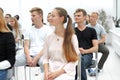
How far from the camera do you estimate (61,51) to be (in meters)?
2.54

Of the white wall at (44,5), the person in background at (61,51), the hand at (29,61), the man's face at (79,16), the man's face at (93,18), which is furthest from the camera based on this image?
the white wall at (44,5)

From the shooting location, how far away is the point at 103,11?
10188mm

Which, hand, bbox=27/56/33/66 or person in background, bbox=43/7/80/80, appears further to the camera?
hand, bbox=27/56/33/66

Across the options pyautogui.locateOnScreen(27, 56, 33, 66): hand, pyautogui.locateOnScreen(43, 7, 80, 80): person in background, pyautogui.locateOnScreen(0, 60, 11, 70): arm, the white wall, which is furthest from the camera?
the white wall

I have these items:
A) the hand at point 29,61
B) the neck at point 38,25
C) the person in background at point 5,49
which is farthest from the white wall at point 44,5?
the person in background at point 5,49

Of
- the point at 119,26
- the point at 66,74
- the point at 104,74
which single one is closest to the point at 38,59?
the point at 66,74

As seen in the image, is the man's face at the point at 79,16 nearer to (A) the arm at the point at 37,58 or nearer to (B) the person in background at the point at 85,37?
(B) the person in background at the point at 85,37

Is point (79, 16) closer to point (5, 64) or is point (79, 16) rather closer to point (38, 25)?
point (38, 25)

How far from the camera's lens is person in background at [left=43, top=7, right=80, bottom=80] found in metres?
2.51

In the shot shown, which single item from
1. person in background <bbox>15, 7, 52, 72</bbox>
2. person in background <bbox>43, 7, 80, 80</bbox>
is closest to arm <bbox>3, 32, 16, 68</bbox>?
person in background <bbox>43, 7, 80, 80</bbox>

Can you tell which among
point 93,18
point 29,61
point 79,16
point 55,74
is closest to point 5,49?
point 55,74

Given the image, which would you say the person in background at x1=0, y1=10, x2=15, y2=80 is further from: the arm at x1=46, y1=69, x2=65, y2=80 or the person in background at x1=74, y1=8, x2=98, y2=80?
the person in background at x1=74, y1=8, x2=98, y2=80

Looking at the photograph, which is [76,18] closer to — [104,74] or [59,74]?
[59,74]

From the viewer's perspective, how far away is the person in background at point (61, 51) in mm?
2514
